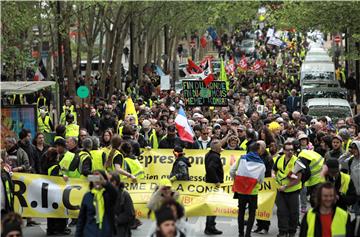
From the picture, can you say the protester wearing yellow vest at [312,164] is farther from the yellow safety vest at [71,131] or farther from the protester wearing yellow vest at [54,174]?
the yellow safety vest at [71,131]

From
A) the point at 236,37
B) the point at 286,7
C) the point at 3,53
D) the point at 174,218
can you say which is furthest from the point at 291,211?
the point at 236,37

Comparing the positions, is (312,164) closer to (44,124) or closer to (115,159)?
(115,159)

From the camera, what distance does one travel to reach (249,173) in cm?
1542

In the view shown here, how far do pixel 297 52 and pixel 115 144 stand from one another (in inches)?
1951

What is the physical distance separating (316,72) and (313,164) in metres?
28.7

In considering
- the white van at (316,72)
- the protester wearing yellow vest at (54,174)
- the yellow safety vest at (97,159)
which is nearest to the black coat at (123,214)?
the yellow safety vest at (97,159)

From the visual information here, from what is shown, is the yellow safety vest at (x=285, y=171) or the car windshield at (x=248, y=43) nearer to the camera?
the yellow safety vest at (x=285, y=171)

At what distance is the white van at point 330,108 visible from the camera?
2947 cm

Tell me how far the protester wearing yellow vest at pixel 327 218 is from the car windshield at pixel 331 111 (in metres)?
18.7

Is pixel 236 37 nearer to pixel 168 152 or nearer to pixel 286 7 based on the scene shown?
pixel 286 7

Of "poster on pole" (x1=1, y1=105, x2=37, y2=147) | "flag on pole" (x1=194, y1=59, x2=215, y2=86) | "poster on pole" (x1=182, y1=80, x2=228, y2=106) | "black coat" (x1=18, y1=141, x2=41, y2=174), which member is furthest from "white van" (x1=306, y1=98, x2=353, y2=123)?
"black coat" (x1=18, y1=141, x2=41, y2=174)

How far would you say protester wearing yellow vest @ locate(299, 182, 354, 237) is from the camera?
10.6 meters

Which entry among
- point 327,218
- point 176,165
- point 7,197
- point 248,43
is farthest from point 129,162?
point 248,43

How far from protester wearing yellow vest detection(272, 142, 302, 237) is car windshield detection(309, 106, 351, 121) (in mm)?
13377
